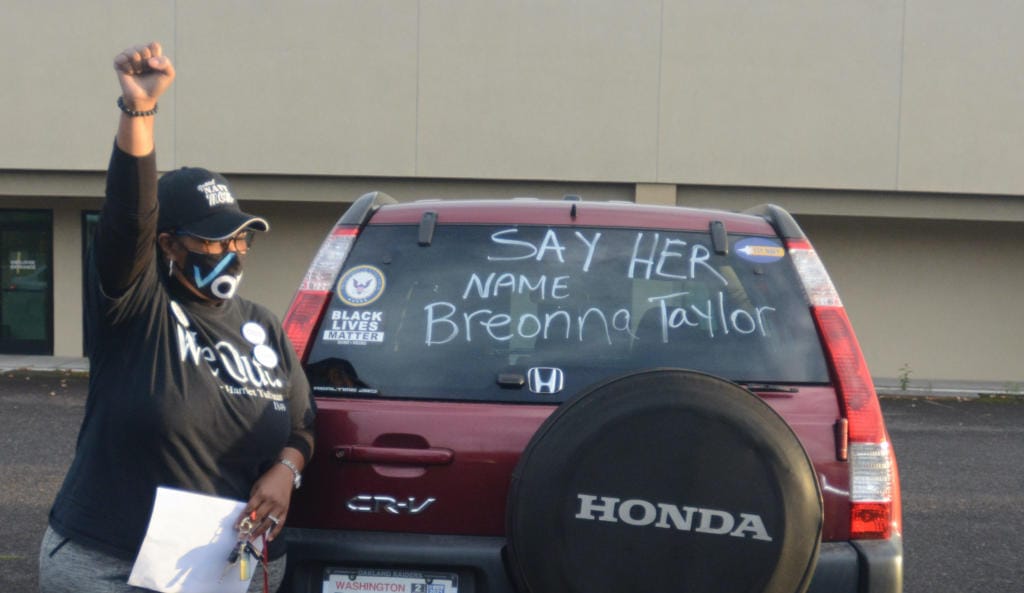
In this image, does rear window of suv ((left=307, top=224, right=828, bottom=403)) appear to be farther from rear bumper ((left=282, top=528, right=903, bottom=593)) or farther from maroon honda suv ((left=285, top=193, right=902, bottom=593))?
rear bumper ((left=282, top=528, right=903, bottom=593))

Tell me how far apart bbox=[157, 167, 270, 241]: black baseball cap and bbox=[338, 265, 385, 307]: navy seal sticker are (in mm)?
609

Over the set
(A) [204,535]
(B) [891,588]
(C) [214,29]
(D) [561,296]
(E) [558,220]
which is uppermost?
(C) [214,29]

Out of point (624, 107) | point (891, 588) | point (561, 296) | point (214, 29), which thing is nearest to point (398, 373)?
point (561, 296)

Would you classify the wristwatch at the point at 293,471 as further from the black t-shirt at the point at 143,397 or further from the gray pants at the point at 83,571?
the gray pants at the point at 83,571

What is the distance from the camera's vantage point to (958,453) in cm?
959

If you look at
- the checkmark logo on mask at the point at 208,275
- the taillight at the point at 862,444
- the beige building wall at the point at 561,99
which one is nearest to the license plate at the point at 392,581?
the checkmark logo on mask at the point at 208,275

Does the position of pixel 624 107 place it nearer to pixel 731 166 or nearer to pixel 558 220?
pixel 731 166

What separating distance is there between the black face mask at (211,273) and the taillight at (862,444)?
1655 mm

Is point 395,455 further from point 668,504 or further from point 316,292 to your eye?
point 668,504

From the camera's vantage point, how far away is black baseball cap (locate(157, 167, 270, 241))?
2.48 m

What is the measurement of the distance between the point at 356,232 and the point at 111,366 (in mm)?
1030

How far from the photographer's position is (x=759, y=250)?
320cm

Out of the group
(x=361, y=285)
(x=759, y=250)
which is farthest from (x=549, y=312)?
(x=759, y=250)

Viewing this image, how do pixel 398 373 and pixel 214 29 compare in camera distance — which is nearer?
pixel 398 373
